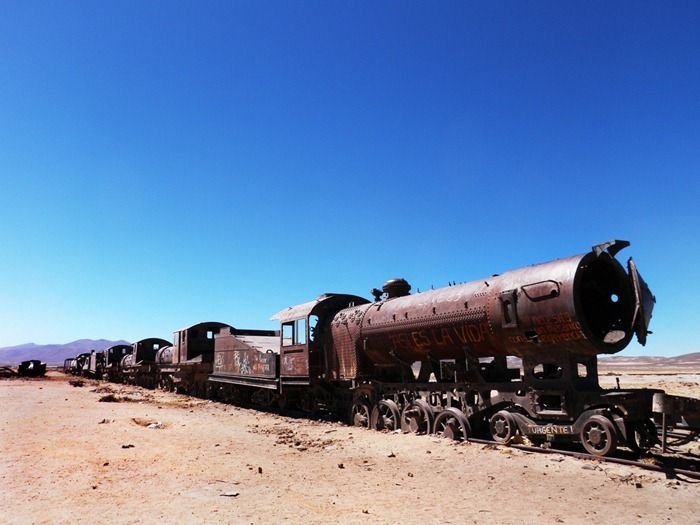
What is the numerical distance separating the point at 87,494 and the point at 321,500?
10.8ft

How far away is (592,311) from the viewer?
9.86 metres

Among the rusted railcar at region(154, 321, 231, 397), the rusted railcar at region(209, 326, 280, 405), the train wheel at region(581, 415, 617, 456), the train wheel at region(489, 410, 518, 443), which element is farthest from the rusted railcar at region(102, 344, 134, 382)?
the train wheel at region(581, 415, 617, 456)

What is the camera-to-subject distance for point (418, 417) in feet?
41.0

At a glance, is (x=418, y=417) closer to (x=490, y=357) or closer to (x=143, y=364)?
(x=490, y=357)

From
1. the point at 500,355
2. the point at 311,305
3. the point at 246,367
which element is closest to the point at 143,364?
the point at 246,367

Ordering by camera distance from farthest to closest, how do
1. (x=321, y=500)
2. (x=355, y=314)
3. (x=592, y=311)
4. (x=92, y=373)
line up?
(x=92, y=373) < (x=355, y=314) < (x=592, y=311) < (x=321, y=500)

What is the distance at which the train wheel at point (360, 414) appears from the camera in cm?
1434

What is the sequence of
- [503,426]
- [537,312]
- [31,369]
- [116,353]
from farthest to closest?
[31,369]
[116,353]
[503,426]
[537,312]

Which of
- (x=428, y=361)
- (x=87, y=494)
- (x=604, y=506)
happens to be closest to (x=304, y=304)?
(x=428, y=361)

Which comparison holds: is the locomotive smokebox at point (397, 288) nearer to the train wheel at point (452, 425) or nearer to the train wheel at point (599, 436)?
the train wheel at point (452, 425)

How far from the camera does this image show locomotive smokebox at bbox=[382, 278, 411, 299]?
15.3m

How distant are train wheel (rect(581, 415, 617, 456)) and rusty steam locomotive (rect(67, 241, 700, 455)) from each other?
2 centimetres

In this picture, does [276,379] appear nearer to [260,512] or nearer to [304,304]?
[304,304]

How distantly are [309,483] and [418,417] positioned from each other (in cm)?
521
